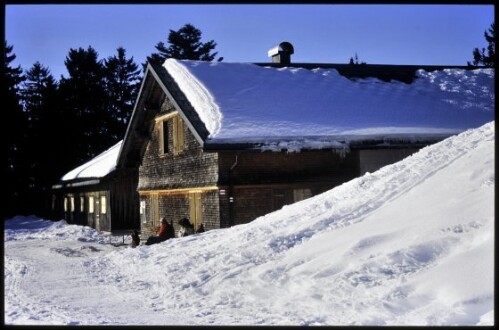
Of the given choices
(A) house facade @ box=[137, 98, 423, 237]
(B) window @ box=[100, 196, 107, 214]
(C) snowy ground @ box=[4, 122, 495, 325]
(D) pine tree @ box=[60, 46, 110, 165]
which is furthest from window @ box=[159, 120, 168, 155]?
(D) pine tree @ box=[60, 46, 110, 165]

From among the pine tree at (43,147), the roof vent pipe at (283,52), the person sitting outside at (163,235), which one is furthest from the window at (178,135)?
the pine tree at (43,147)

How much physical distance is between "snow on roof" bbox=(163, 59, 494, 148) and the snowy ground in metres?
5.35

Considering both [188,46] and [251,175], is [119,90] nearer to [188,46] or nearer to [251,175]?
[188,46]

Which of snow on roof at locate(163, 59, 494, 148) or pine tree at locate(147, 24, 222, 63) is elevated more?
pine tree at locate(147, 24, 222, 63)

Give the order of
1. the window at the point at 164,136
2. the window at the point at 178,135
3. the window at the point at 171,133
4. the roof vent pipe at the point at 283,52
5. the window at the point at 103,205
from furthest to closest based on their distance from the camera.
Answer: the window at the point at 103,205
the roof vent pipe at the point at 283,52
the window at the point at 164,136
the window at the point at 171,133
the window at the point at 178,135

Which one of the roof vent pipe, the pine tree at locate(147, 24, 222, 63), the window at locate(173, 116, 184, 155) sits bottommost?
the window at locate(173, 116, 184, 155)

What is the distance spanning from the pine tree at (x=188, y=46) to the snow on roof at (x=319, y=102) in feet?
114

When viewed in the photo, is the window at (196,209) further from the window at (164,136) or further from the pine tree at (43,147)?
the pine tree at (43,147)

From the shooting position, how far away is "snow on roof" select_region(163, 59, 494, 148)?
19438mm

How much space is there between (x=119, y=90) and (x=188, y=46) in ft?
25.1

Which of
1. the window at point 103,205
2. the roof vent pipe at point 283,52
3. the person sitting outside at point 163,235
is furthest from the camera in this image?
the window at point 103,205

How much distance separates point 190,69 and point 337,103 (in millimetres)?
5487

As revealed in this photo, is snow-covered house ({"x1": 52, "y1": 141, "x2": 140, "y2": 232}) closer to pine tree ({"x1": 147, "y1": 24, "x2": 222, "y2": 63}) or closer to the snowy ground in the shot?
the snowy ground

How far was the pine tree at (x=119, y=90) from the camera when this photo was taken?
185 ft
